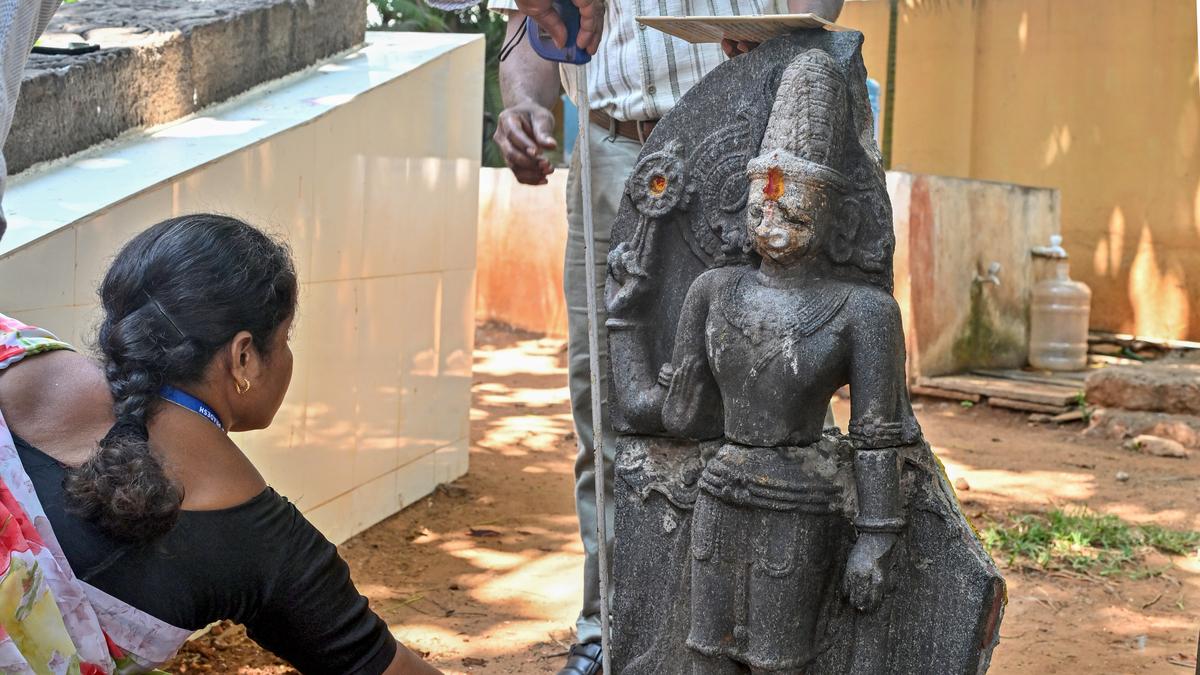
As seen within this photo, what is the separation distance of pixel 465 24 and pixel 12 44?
13.9m

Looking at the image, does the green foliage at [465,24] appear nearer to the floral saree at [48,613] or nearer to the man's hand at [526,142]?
the man's hand at [526,142]

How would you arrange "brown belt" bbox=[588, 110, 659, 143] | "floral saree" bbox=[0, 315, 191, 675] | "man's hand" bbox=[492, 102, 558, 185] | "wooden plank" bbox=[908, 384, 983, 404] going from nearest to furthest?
"floral saree" bbox=[0, 315, 191, 675], "man's hand" bbox=[492, 102, 558, 185], "brown belt" bbox=[588, 110, 659, 143], "wooden plank" bbox=[908, 384, 983, 404]

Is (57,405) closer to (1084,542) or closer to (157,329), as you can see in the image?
(157,329)

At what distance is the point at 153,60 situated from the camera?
3453mm

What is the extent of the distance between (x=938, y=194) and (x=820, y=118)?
5.26 meters

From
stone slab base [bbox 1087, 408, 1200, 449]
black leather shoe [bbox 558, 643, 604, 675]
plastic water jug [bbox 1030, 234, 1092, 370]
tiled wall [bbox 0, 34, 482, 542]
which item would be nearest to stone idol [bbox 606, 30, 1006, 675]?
black leather shoe [bbox 558, 643, 604, 675]

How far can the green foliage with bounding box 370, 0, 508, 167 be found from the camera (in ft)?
47.5

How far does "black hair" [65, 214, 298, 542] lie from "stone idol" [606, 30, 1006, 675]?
0.87 meters

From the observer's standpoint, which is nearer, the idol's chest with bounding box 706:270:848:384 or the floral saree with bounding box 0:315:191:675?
the floral saree with bounding box 0:315:191:675

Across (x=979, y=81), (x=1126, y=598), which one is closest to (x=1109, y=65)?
(x=979, y=81)

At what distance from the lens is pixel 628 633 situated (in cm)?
230

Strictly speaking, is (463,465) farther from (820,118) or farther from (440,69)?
(820,118)

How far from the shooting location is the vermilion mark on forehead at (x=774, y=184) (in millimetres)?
2076

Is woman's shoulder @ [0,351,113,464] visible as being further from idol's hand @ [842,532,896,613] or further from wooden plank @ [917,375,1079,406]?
wooden plank @ [917,375,1079,406]
